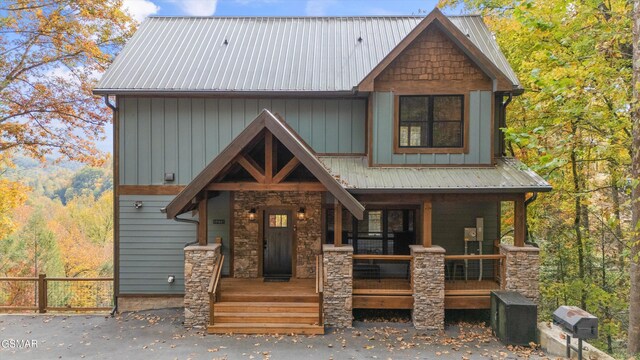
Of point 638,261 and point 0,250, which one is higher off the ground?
point 638,261

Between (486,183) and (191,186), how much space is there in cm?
662

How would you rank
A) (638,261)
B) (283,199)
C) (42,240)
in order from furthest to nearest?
(42,240) → (283,199) → (638,261)

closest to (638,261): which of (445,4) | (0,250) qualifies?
(445,4)

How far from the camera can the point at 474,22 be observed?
11.4m

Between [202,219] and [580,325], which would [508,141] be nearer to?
[580,325]

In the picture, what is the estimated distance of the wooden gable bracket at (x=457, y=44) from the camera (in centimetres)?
834

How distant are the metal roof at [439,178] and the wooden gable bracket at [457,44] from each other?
2.01 m

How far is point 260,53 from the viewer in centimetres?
1057

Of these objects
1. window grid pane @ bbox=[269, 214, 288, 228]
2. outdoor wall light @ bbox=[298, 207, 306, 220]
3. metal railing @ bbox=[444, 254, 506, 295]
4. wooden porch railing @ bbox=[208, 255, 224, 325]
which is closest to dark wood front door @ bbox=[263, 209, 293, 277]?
window grid pane @ bbox=[269, 214, 288, 228]

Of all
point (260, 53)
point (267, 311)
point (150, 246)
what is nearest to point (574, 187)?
point (267, 311)

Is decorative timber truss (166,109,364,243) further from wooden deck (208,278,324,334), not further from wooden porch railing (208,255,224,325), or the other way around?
wooden deck (208,278,324,334)

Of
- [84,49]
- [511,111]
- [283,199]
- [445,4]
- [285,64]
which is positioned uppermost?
[445,4]

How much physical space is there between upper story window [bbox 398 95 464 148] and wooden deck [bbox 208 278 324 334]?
4614 mm

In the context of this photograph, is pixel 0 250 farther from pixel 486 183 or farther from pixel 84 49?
pixel 486 183
